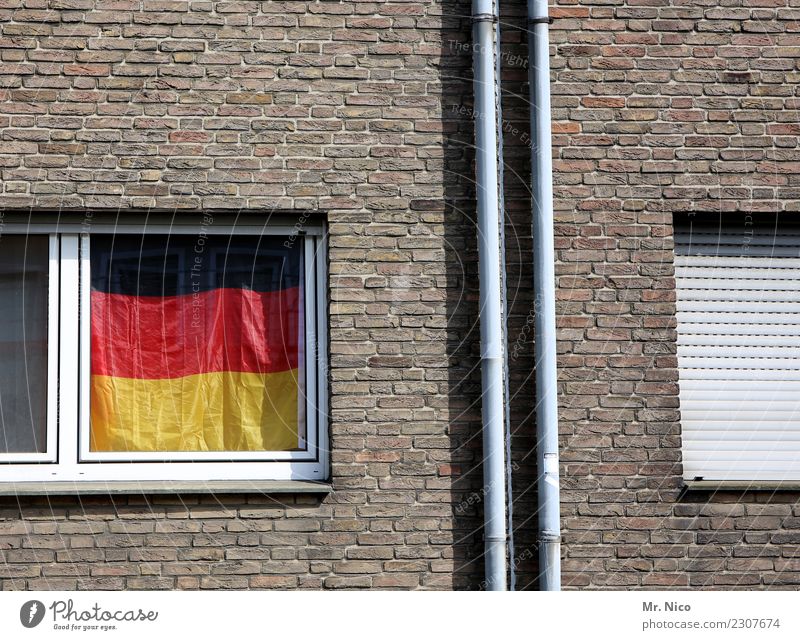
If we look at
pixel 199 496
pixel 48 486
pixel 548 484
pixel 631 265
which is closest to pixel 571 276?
pixel 631 265

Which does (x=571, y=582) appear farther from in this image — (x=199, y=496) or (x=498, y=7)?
(x=498, y=7)

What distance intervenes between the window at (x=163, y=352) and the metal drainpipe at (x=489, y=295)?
37.9 inches

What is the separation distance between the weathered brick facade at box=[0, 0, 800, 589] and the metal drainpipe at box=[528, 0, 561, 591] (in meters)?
0.10

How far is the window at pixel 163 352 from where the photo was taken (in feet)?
21.6

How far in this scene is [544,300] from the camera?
260 inches

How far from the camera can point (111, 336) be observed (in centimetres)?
669

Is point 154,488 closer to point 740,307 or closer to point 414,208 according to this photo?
point 414,208

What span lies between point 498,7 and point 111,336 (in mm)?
3014

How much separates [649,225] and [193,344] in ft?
9.14

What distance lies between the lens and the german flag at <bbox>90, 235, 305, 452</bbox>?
666 centimetres
